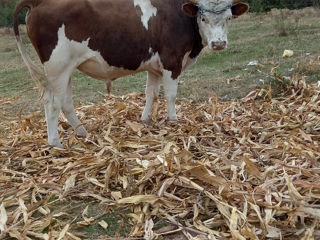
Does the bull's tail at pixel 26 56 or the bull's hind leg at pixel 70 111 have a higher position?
the bull's tail at pixel 26 56

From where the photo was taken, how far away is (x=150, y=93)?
6.40 meters

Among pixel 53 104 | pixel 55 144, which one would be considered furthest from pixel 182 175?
pixel 53 104

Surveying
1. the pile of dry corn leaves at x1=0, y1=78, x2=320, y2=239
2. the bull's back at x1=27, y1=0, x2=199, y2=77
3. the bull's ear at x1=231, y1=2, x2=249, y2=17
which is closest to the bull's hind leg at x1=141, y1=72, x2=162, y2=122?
the pile of dry corn leaves at x1=0, y1=78, x2=320, y2=239

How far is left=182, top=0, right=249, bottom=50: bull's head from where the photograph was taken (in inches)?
219

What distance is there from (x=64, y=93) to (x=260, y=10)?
20306mm

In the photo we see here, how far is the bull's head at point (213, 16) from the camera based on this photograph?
219 inches

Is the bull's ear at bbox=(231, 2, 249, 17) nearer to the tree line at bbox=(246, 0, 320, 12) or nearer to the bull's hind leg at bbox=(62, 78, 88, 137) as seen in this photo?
the bull's hind leg at bbox=(62, 78, 88, 137)

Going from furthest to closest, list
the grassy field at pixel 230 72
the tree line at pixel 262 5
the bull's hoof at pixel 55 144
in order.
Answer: the tree line at pixel 262 5 → the grassy field at pixel 230 72 → the bull's hoof at pixel 55 144

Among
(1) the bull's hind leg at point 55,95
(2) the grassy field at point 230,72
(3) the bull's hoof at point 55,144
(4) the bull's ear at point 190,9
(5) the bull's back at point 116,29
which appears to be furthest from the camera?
(2) the grassy field at point 230,72

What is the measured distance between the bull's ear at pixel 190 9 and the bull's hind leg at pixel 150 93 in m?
1.06

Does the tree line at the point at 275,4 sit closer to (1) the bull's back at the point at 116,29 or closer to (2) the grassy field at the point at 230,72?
(2) the grassy field at the point at 230,72

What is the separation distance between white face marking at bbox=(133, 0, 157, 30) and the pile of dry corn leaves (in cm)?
130

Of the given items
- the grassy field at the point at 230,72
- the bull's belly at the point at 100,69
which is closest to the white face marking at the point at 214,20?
the bull's belly at the point at 100,69

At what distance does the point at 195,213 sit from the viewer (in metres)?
3.43
